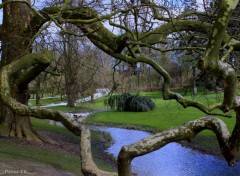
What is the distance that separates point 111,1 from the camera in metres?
12.4

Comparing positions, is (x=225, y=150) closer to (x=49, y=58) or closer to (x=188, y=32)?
(x=49, y=58)

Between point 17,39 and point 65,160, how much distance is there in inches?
215

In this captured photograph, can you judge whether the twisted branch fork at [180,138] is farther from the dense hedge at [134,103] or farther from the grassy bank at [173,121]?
the dense hedge at [134,103]

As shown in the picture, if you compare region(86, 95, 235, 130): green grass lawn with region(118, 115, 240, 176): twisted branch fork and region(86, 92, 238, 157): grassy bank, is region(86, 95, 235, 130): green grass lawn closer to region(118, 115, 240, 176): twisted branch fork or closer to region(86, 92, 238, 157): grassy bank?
region(86, 92, 238, 157): grassy bank

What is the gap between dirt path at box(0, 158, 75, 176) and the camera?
1071cm

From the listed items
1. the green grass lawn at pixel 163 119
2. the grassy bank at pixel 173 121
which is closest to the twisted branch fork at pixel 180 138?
the grassy bank at pixel 173 121

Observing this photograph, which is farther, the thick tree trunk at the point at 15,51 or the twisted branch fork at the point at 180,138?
the thick tree trunk at the point at 15,51

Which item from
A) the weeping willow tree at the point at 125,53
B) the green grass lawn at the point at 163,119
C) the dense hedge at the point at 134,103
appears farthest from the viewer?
the dense hedge at the point at 134,103

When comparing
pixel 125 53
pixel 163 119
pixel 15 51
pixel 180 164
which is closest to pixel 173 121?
pixel 163 119

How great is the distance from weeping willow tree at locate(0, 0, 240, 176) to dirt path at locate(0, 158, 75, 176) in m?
1.84

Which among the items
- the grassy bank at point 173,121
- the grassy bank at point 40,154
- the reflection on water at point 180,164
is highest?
the grassy bank at point 40,154

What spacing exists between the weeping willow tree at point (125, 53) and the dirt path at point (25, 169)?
72.3 inches

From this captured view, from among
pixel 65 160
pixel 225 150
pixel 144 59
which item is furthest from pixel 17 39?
pixel 225 150

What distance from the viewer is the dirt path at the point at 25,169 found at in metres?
10.7
